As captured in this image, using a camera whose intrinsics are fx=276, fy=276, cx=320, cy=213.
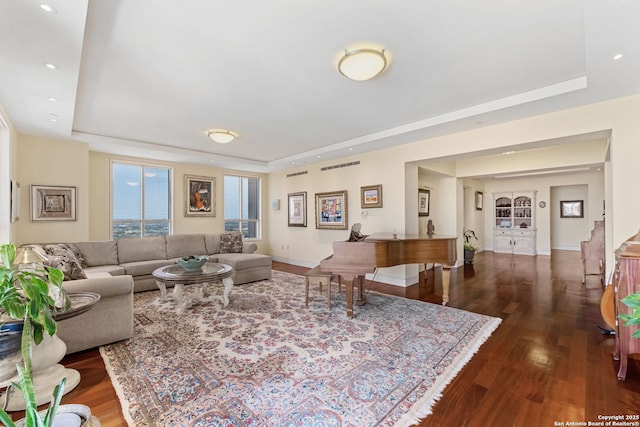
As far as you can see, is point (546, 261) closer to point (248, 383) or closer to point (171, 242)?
point (248, 383)

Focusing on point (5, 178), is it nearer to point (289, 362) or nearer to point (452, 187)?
point (289, 362)

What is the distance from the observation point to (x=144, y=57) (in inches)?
99.0

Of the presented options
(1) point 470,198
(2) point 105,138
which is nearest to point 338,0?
(2) point 105,138

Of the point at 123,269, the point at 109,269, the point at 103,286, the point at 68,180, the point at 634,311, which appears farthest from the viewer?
the point at 68,180

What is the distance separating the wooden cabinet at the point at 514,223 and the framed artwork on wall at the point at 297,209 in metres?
6.78

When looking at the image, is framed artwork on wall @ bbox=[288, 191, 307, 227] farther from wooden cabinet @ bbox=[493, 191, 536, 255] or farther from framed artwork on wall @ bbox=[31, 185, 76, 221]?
wooden cabinet @ bbox=[493, 191, 536, 255]

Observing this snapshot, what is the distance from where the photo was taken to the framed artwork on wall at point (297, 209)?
23.1ft

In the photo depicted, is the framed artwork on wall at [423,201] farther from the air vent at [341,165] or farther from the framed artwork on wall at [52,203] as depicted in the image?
the framed artwork on wall at [52,203]

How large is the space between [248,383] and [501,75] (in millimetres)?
3711

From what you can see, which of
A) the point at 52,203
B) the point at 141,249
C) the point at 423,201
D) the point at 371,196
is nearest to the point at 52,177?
the point at 52,203

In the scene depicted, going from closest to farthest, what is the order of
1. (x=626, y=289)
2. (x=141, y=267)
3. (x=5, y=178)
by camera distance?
(x=626, y=289)
(x=5, y=178)
(x=141, y=267)

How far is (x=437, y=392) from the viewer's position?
78.7 inches

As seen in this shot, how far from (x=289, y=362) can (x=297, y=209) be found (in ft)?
16.6

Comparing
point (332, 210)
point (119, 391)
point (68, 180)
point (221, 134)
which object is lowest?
point (119, 391)
